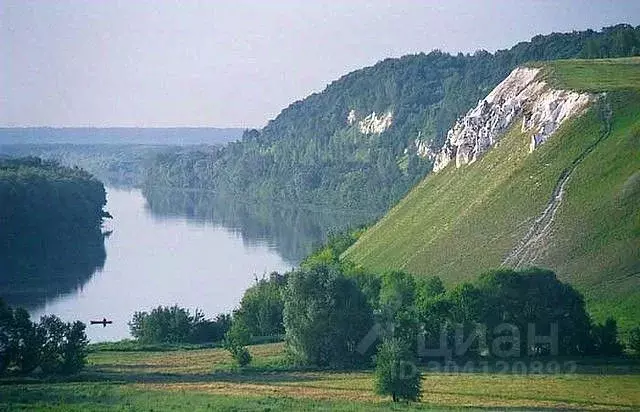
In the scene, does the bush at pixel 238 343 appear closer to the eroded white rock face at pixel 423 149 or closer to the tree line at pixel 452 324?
the tree line at pixel 452 324

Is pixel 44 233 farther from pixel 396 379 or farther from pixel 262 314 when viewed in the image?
pixel 396 379

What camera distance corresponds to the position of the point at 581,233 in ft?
153

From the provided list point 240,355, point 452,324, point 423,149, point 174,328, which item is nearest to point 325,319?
point 240,355

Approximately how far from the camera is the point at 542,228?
49250mm

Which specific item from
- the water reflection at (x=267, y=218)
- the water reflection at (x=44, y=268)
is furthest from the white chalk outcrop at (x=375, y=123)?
the water reflection at (x=44, y=268)

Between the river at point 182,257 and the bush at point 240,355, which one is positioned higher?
the river at point 182,257

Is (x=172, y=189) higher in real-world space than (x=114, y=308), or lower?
higher

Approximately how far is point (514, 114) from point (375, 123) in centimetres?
10098

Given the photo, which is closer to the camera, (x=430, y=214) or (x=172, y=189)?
(x=430, y=214)

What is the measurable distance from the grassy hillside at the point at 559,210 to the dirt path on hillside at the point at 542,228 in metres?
0.31

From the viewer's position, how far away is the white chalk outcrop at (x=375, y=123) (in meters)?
163

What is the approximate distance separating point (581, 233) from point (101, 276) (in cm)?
3084

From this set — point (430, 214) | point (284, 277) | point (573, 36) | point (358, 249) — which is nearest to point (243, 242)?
point (358, 249)

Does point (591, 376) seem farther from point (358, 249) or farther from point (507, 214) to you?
point (358, 249)
